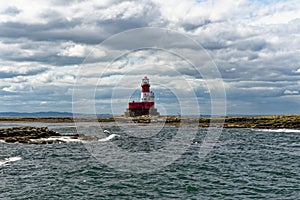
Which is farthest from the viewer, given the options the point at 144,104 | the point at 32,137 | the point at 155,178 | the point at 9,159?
the point at 144,104

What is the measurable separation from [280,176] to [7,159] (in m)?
28.6

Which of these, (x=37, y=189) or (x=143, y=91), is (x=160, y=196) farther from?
(x=143, y=91)

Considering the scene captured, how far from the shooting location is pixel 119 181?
93.0 ft

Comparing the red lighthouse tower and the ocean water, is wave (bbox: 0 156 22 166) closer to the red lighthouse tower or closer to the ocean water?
the ocean water

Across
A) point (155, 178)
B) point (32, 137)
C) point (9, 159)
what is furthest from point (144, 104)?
point (155, 178)

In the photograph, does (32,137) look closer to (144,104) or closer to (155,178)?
(155,178)

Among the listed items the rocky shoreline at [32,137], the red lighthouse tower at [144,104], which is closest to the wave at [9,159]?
the rocky shoreline at [32,137]

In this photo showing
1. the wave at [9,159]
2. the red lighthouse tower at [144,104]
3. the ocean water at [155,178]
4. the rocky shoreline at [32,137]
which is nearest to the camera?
the ocean water at [155,178]

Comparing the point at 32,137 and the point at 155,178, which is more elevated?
the point at 32,137

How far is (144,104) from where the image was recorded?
13150 centimetres

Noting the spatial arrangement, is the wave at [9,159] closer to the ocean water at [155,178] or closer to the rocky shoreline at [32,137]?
the ocean water at [155,178]

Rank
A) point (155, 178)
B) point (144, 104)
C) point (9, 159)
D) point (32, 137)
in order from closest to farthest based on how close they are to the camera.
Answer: point (155, 178), point (9, 159), point (32, 137), point (144, 104)

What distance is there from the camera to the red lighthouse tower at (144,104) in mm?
130700

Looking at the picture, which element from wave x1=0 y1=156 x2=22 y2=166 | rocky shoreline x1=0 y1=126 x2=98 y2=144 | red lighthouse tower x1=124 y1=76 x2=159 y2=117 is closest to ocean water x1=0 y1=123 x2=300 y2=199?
wave x1=0 y1=156 x2=22 y2=166
